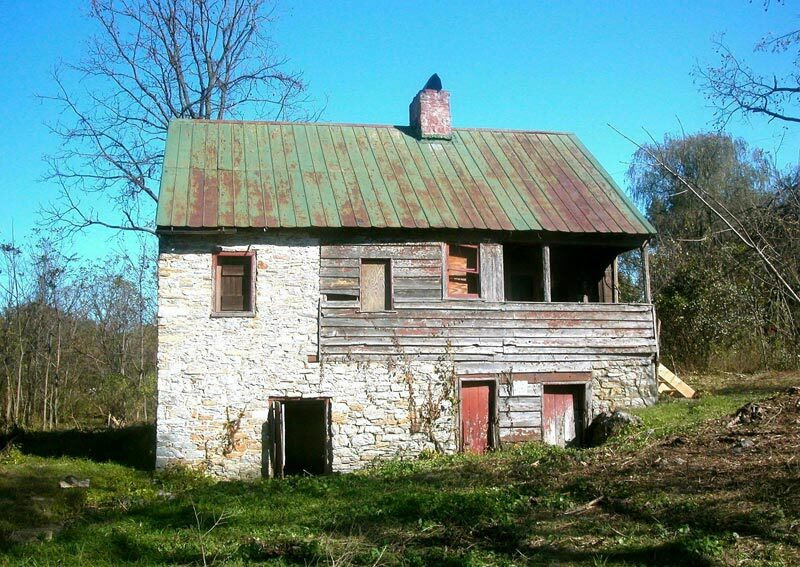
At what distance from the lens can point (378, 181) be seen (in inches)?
657

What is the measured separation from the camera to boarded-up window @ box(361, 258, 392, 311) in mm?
15289

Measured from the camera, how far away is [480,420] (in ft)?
50.7

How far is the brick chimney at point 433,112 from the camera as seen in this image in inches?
727

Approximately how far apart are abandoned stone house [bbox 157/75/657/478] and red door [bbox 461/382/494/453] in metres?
0.03

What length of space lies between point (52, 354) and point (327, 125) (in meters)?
10.2

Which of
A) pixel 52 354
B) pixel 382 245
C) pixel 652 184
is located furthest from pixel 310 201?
pixel 652 184

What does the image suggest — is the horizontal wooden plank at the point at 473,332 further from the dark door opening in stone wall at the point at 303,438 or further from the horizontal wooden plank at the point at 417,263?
the dark door opening in stone wall at the point at 303,438

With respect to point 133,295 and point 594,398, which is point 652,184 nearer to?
point 594,398

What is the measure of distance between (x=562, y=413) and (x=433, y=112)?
7726 millimetres

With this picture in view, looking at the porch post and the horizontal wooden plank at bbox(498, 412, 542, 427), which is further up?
the porch post

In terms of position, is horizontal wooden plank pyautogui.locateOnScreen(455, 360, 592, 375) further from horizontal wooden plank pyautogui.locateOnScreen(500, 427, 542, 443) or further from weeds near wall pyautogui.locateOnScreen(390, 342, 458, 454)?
horizontal wooden plank pyautogui.locateOnScreen(500, 427, 542, 443)

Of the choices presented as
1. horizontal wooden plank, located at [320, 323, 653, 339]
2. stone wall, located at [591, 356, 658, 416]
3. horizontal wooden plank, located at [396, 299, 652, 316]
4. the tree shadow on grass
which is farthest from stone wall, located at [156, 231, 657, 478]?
stone wall, located at [591, 356, 658, 416]

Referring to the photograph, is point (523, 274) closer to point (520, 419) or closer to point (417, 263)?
point (417, 263)

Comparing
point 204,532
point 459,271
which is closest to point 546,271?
point 459,271
